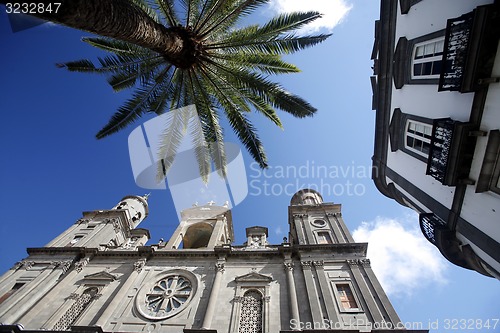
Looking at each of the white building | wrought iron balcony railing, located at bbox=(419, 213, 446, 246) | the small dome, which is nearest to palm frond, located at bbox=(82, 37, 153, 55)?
the white building

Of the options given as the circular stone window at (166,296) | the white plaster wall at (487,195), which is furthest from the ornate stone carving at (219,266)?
the white plaster wall at (487,195)

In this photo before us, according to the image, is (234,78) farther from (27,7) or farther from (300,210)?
(300,210)

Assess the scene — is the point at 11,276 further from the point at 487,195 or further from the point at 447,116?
the point at 447,116

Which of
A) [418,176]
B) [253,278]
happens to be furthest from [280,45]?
[253,278]

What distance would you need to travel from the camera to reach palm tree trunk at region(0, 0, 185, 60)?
17.4 ft

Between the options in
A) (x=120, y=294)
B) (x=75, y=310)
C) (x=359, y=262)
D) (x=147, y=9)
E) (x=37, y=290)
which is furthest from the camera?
(x=359, y=262)

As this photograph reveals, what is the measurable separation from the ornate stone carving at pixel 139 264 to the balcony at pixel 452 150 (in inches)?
723

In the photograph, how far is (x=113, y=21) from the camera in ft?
21.1

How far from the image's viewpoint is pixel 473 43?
7.91m

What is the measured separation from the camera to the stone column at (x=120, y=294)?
13575 mm

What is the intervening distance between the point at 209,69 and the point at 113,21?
554cm

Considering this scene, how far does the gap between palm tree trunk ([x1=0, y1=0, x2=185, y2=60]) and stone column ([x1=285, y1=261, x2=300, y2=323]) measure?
13623 mm

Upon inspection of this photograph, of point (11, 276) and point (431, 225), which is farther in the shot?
point (11, 276)

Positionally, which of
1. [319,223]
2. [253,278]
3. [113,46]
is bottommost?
[253,278]
